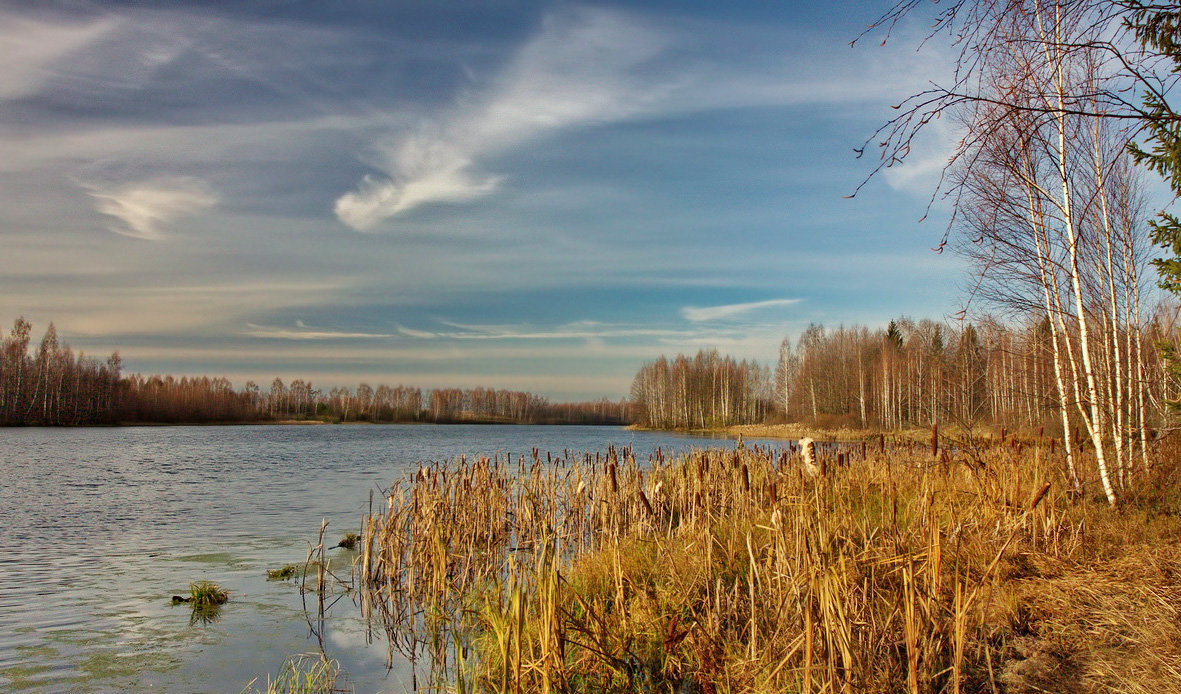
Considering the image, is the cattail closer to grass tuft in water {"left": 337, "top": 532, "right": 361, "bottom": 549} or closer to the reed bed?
the reed bed

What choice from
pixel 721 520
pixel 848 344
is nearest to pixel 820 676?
pixel 721 520

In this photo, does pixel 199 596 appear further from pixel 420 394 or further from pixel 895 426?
pixel 420 394

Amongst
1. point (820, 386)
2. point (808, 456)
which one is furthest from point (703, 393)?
point (808, 456)

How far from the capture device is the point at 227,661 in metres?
6.14

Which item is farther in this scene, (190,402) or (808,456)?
(190,402)

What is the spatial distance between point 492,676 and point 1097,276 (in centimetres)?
1205

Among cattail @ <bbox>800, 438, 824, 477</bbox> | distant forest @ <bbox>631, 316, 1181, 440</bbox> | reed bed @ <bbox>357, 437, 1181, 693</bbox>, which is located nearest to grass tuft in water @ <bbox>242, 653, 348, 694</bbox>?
reed bed @ <bbox>357, 437, 1181, 693</bbox>

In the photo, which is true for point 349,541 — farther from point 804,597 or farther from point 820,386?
point 820,386

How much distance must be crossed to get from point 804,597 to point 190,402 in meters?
102

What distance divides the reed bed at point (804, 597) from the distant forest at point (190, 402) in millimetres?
85041

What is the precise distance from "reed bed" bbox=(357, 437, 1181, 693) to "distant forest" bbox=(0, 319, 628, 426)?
279 feet

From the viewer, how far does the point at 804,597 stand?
12.3 feet

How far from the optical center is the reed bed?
12.5 ft

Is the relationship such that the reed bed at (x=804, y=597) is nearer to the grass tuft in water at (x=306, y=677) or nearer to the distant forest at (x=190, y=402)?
the grass tuft in water at (x=306, y=677)
